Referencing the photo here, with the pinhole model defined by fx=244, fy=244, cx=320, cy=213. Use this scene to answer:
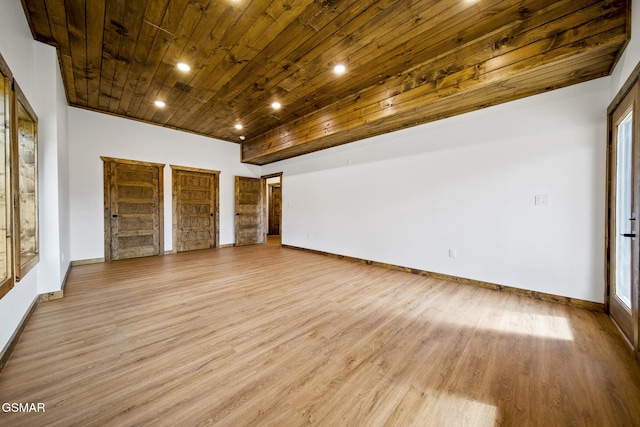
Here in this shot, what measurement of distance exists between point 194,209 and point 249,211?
1439 millimetres

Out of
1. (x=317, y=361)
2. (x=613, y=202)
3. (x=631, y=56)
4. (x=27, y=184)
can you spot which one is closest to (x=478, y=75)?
(x=631, y=56)

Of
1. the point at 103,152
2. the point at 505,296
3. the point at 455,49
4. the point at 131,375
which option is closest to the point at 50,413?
the point at 131,375

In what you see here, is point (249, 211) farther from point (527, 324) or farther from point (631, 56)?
point (631, 56)

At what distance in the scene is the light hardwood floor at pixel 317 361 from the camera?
130 centimetres

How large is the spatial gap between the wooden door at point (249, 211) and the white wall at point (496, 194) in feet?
10.2

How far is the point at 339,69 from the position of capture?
3.05 metres

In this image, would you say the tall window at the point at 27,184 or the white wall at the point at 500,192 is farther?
the white wall at the point at 500,192

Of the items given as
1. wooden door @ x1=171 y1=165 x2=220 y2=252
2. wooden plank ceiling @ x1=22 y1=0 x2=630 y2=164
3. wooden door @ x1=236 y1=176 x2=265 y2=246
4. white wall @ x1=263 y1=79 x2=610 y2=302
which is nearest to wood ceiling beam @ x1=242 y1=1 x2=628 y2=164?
wooden plank ceiling @ x1=22 y1=0 x2=630 y2=164

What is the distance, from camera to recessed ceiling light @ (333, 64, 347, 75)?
9.78 ft

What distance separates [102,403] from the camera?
1.34 meters

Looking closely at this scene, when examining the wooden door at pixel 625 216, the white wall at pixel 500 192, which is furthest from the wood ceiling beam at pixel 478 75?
the wooden door at pixel 625 216

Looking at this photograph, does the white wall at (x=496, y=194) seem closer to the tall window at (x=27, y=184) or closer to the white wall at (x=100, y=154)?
the white wall at (x=100, y=154)

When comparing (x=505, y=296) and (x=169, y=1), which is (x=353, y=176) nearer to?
(x=505, y=296)

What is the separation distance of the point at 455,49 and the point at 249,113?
335cm
